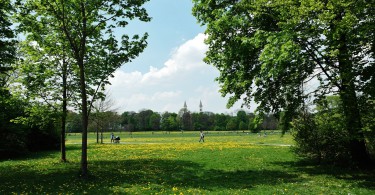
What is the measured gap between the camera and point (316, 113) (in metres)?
18.8

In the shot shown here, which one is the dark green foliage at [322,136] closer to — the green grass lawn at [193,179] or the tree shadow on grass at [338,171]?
the tree shadow on grass at [338,171]

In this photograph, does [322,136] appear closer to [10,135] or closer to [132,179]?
[132,179]

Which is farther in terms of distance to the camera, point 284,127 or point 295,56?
point 284,127

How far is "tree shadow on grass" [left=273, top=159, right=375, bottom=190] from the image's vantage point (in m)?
13.8

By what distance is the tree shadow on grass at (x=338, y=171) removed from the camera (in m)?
13.8

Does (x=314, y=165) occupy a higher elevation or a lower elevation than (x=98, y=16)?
lower

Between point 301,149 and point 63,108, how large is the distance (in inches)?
689

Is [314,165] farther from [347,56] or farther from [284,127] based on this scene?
[347,56]

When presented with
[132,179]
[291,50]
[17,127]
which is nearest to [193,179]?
[132,179]

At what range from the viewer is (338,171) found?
55.2 feet

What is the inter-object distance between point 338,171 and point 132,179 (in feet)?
37.8

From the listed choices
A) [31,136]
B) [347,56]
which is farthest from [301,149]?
[31,136]

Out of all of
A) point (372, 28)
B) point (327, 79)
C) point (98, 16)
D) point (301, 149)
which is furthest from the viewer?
point (301, 149)

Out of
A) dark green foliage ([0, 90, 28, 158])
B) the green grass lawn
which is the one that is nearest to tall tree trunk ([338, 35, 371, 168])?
the green grass lawn
